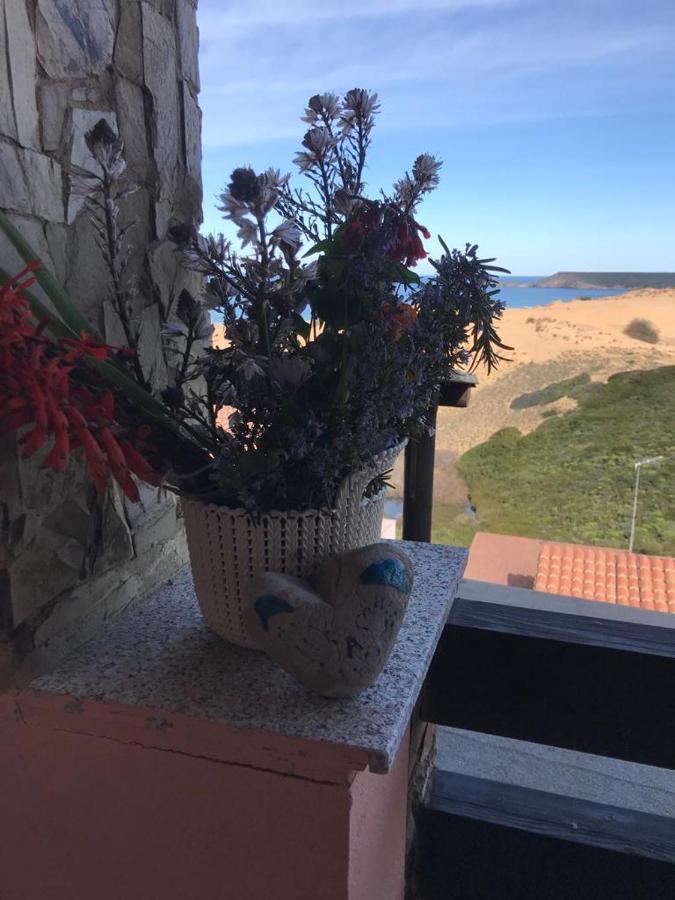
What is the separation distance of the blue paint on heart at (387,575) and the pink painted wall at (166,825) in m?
0.17

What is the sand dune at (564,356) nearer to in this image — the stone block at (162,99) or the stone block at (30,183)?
the stone block at (162,99)

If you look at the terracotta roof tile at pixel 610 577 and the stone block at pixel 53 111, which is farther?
the terracotta roof tile at pixel 610 577

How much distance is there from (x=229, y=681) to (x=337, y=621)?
17cm

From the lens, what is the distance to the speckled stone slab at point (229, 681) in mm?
588

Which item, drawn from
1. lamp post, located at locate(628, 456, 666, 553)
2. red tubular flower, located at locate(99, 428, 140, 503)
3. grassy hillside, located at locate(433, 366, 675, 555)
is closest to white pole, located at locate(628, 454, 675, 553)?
lamp post, located at locate(628, 456, 666, 553)

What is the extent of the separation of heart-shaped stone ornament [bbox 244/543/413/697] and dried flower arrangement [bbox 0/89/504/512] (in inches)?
3.3

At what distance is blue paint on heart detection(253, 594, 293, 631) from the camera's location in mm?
575

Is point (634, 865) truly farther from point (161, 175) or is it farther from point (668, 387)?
point (668, 387)

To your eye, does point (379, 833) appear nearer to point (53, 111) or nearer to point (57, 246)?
point (57, 246)

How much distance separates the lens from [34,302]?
1.93ft

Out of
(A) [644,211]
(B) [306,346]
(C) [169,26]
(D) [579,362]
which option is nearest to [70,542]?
(B) [306,346]

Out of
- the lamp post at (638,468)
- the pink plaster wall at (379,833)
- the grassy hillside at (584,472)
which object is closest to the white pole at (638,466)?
the lamp post at (638,468)

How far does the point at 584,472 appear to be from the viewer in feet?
43.1

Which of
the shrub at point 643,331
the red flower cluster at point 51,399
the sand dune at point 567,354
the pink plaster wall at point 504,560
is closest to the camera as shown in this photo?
the red flower cluster at point 51,399
